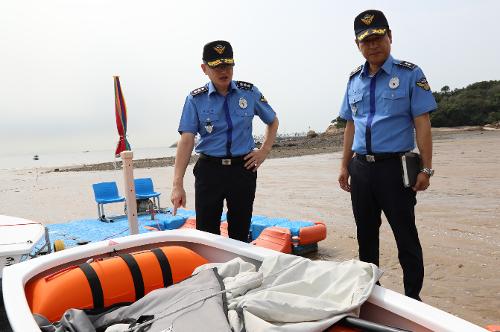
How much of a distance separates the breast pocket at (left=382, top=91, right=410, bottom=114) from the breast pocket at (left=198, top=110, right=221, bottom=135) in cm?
118

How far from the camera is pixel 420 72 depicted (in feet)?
8.19

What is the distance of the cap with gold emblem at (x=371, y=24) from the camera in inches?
95.7

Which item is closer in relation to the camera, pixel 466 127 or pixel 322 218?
pixel 322 218

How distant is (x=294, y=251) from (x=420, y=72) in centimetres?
280

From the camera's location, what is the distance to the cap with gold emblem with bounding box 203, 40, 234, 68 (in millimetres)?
2822

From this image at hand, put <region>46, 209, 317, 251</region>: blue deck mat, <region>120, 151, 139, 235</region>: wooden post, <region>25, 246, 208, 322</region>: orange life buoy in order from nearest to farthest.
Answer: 1. <region>25, 246, 208, 322</region>: orange life buoy
2. <region>120, 151, 139, 235</region>: wooden post
3. <region>46, 209, 317, 251</region>: blue deck mat

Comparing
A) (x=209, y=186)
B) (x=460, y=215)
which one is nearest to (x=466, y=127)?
(x=460, y=215)

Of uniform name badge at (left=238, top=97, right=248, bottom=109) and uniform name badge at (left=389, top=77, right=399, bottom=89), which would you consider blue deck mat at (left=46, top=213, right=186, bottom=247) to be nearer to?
uniform name badge at (left=238, top=97, right=248, bottom=109)

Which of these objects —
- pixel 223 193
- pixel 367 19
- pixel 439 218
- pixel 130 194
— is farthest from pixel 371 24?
pixel 439 218

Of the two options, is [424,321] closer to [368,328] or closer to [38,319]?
[368,328]

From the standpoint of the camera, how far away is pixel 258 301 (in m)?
1.49

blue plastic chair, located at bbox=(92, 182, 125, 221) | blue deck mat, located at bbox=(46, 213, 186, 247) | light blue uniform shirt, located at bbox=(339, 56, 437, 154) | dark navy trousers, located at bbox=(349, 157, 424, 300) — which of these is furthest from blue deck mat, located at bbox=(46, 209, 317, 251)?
light blue uniform shirt, located at bbox=(339, 56, 437, 154)

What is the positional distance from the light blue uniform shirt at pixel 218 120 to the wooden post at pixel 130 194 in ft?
4.23

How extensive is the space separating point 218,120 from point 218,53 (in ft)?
1.57
